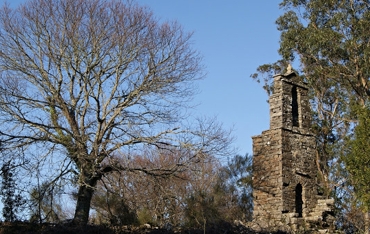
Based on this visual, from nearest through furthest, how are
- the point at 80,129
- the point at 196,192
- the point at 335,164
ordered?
the point at 80,129, the point at 196,192, the point at 335,164

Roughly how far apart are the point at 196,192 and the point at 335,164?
6.45m

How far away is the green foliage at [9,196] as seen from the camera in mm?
12273

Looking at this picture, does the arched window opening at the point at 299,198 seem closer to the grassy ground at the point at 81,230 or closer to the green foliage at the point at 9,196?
the grassy ground at the point at 81,230

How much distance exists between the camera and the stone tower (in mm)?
16094

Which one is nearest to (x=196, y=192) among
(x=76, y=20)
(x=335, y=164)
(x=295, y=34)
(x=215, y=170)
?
(x=215, y=170)

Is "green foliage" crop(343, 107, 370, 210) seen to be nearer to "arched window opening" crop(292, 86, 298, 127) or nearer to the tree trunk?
"arched window opening" crop(292, 86, 298, 127)

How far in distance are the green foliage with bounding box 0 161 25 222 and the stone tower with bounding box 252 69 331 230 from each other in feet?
22.0

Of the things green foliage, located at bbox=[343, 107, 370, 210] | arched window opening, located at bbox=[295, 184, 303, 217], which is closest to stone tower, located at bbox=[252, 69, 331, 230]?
arched window opening, located at bbox=[295, 184, 303, 217]

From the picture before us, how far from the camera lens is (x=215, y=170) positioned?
2516 centimetres

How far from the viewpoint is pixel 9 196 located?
1233 cm

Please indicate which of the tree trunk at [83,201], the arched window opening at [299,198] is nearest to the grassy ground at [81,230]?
the tree trunk at [83,201]

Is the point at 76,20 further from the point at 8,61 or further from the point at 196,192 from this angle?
the point at 196,192

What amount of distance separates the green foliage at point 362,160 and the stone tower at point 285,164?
1.17m

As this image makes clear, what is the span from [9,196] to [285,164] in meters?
7.92
